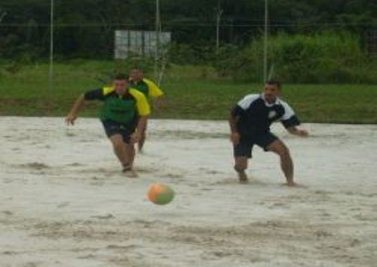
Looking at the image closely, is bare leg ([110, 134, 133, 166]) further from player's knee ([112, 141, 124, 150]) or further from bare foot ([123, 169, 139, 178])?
bare foot ([123, 169, 139, 178])

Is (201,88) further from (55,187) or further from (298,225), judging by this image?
(298,225)

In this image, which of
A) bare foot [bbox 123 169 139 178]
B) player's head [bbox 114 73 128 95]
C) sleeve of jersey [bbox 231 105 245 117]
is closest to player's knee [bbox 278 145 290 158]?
sleeve of jersey [bbox 231 105 245 117]

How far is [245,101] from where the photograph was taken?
12031 mm

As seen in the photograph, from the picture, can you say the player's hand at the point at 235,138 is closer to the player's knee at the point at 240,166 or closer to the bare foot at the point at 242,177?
the player's knee at the point at 240,166

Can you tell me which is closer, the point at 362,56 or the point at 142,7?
the point at 362,56

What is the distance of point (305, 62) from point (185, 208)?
31.5 m

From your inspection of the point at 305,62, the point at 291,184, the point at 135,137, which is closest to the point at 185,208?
the point at 291,184

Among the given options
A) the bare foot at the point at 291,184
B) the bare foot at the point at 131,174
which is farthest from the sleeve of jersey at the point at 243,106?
the bare foot at the point at 131,174

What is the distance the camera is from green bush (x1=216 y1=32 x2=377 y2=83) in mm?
39938

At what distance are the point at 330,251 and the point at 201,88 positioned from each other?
1076 inches

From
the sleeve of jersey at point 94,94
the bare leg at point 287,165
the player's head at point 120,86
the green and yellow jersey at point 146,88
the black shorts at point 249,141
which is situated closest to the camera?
the bare leg at point 287,165

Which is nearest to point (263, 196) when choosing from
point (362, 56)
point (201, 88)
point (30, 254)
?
point (30, 254)

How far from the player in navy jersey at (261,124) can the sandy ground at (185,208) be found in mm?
309

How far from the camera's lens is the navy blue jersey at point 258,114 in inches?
475
